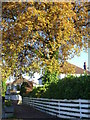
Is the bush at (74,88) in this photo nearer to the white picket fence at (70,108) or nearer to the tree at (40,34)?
the white picket fence at (70,108)

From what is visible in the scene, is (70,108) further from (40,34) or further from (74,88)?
(40,34)

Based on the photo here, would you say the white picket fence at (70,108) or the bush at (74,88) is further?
the bush at (74,88)

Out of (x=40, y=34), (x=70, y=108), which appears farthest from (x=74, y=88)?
(x=40, y=34)

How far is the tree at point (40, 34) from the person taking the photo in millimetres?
18859

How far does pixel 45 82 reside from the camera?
24.3 metres

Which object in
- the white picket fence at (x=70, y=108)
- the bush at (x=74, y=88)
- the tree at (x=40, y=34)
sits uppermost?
the tree at (x=40, y=34)

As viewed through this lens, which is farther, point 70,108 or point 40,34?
point 40,34

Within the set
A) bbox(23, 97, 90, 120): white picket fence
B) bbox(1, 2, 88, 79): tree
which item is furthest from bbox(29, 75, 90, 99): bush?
bbox(1, 2, 88, 79): tree

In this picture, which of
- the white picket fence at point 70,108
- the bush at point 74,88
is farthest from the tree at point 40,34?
the bush at point 74,88

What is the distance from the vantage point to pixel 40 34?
21031 mm

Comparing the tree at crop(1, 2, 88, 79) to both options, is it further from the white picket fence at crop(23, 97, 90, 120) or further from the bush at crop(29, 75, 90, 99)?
the bush at crop(29, 75, 90, 99)

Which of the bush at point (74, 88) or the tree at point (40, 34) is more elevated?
the tree at point (40, 34)

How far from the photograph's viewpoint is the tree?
18859 mm

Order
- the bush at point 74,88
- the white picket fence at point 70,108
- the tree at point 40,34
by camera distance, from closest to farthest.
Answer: the white picket fence at point 70,108
the bush at point 74,88
the tree at point 40,34
